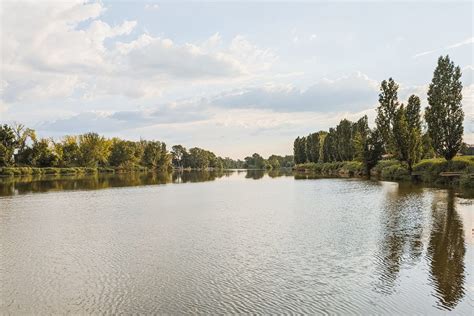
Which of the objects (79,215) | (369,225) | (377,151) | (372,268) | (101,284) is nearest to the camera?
(101,284)

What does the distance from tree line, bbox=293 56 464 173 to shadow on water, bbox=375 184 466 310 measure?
21.6 m

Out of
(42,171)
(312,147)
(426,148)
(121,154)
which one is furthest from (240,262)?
(121,154)

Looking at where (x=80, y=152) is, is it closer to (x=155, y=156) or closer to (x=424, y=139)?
(x=155, y=156)

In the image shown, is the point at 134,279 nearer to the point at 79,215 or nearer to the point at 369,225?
the point at 369,225

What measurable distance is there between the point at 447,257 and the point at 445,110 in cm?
3383

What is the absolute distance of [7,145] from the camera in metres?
83.3

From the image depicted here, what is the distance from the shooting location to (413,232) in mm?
15336

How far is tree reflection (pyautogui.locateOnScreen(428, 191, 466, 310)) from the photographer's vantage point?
8758mm

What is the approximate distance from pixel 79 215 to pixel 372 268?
15.8m

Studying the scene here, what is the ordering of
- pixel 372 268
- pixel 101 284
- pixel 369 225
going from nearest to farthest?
pixel 101 284 → pixel 372 268 → pixel 369 225

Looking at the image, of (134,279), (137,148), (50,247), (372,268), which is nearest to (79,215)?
(50,247)

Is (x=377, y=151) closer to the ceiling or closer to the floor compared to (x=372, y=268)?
closer to the ceiling

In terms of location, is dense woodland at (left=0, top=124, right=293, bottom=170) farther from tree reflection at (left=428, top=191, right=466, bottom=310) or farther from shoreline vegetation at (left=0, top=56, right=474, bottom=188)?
tree reflection at (left=428, top=191, right=466, bottom=310)

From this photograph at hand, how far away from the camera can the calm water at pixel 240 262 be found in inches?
328
